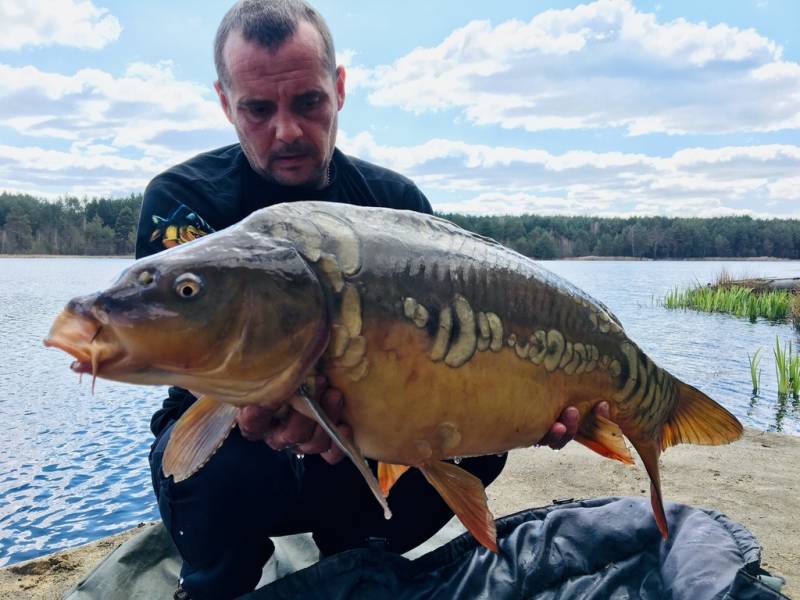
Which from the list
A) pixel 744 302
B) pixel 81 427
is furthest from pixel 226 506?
pixel 744 302

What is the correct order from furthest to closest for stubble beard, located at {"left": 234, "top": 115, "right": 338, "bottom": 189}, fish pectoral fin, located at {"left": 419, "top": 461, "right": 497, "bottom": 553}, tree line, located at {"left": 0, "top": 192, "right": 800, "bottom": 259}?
tree line, located at {"left": 0, "top": 192, "right": 800, "bottom": 259} < stubble beard, located at {"left": 234, "top": 115, "right": 338, "bottom": 189} < fish pectoral fin, located at {"left": 419, "top": 461, "right": 497, "bottom": 553}

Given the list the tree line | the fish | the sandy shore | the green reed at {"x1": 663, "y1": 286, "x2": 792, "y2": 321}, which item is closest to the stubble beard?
the fish

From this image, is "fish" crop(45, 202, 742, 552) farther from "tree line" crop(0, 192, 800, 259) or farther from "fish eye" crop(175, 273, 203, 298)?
"tree line" crop(0, 192, 800, 259)

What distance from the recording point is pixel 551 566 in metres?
1.88

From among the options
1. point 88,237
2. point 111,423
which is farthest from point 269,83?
point 88,237

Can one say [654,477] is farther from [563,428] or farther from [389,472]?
[389,472]

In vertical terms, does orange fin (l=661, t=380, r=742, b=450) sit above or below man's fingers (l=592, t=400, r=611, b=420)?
below

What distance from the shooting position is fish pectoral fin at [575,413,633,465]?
162 cm

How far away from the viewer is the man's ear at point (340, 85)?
222cm

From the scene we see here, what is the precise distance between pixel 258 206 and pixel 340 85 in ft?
1.74

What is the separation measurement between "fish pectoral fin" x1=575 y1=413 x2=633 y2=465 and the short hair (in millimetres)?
1314

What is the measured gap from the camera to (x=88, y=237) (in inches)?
1743

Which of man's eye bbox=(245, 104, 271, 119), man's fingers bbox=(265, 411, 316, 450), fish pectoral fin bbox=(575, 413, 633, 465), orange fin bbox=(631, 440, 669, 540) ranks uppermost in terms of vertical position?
man's eye bbox=(245, 104, 271, 119)

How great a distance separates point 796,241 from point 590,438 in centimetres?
6533
